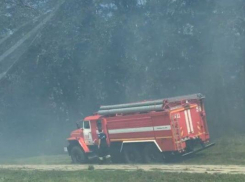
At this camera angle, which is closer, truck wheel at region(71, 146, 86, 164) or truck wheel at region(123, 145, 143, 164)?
truck wheel at region(123, 145, 143, 164)

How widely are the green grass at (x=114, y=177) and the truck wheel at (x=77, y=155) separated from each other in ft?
13.4

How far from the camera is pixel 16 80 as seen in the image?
29.1m

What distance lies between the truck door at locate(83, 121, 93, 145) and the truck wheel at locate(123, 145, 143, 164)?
2217 mm

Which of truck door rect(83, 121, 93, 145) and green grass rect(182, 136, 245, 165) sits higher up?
truck door rect(83, 121, 93, 145)

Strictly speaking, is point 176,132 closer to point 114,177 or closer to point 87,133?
point 114,177

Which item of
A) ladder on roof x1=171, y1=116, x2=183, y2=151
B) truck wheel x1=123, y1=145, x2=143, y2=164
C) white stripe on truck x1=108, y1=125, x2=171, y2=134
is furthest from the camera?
truck wheel x1=123, y1=145, x2=143, y2=164

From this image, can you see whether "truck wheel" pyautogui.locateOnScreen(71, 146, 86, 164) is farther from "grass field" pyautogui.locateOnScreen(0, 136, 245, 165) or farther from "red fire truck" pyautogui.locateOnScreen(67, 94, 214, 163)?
"grass field" pyautogui.locateOnScreen(0, 136, 245, 165)

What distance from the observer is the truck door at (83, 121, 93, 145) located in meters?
19.4

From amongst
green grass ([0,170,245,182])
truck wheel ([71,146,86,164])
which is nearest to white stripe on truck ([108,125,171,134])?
truck wheel ([71,146,86,164])

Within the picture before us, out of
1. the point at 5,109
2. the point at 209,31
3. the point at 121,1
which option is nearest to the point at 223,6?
the point at 209,31

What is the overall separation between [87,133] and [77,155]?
1303 mm

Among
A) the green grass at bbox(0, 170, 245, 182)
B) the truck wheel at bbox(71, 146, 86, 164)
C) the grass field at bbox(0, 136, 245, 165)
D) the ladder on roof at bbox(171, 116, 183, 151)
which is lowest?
the grass field at bbox(0, 136, 245, 165)

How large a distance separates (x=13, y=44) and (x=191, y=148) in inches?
661

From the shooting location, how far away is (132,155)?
17.7 metres
